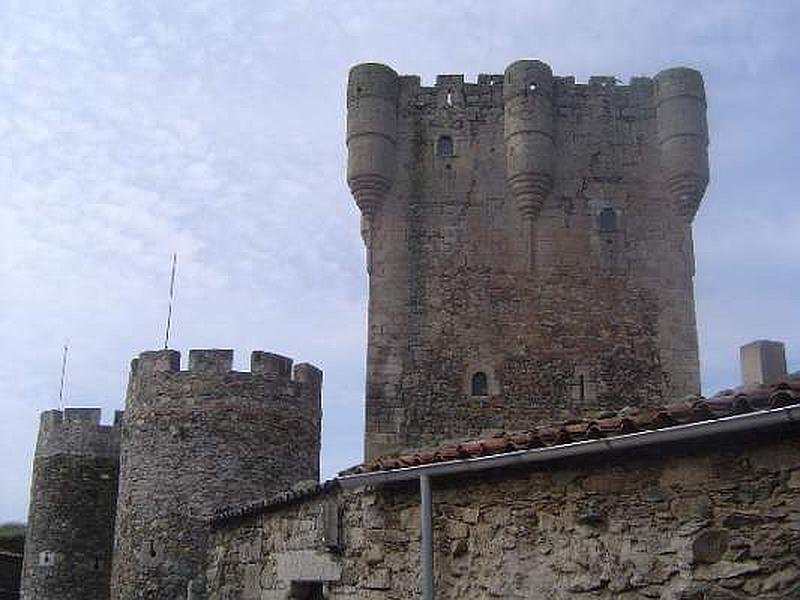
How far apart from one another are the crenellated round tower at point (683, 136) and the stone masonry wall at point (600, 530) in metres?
10.9

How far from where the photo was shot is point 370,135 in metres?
17.1

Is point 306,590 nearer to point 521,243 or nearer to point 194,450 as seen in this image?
point 521,243

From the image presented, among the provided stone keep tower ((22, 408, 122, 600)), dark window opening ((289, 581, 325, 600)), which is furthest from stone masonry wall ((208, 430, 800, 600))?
stone keep tower ((22, 408, 122, 600))

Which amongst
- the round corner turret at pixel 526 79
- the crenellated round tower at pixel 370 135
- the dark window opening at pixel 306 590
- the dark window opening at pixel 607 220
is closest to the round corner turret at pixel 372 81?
the crenellated round tower at pixel 370 135

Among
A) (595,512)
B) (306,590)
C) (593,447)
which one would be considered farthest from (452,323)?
(593,447)

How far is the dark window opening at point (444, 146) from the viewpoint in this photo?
688 inches

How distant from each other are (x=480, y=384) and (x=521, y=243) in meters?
2.40

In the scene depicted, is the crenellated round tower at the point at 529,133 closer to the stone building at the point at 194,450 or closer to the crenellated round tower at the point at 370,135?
the crenellated round tower at the point at 370,135

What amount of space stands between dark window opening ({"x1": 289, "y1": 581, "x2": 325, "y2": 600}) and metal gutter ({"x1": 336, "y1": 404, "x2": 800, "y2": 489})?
1600mm

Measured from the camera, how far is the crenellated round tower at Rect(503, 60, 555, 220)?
17.0 metres

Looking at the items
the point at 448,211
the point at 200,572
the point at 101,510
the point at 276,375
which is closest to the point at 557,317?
the point at 448,211

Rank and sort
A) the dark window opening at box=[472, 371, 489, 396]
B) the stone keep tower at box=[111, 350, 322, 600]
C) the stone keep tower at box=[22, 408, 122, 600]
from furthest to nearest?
the stone keep tower at box=[22, 408, 122, 600]
the stone keep tower at box=[111, 350, 322, 600]
the dark window opening at box=[472, 371, 489, 396]

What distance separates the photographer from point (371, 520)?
7.36 meters

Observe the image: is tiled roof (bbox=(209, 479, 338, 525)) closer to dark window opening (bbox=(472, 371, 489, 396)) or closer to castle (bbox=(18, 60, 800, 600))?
castle (bbox=(18, 60, 800, 600))
